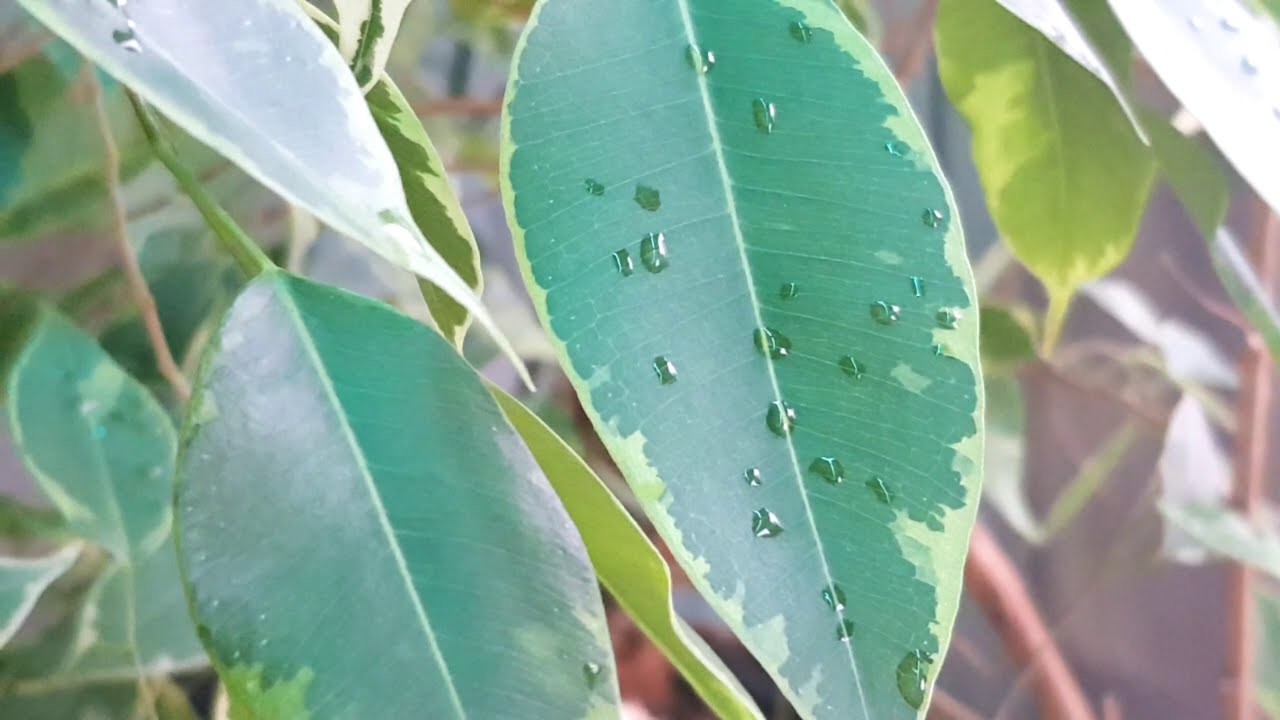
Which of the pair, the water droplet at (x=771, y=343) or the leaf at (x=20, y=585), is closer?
the water droplet at (x=771, y=343)

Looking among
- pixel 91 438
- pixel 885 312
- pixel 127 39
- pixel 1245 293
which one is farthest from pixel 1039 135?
pixel 91 438

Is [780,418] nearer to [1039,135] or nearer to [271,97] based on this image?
[271,97]

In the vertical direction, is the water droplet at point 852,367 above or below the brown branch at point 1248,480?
above

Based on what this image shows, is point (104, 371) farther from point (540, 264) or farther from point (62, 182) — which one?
point (540, 264)

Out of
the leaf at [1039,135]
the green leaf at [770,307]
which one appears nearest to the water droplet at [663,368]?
the green leaf at [770,307]

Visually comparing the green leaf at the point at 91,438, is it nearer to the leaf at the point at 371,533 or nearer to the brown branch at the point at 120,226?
the brown branch at the point at 120,226

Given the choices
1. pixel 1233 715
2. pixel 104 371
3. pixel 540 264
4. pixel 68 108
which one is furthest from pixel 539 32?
pixel 1233 715

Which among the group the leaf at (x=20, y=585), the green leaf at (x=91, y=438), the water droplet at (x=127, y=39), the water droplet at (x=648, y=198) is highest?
the water droplet at (x=127, y=39)
